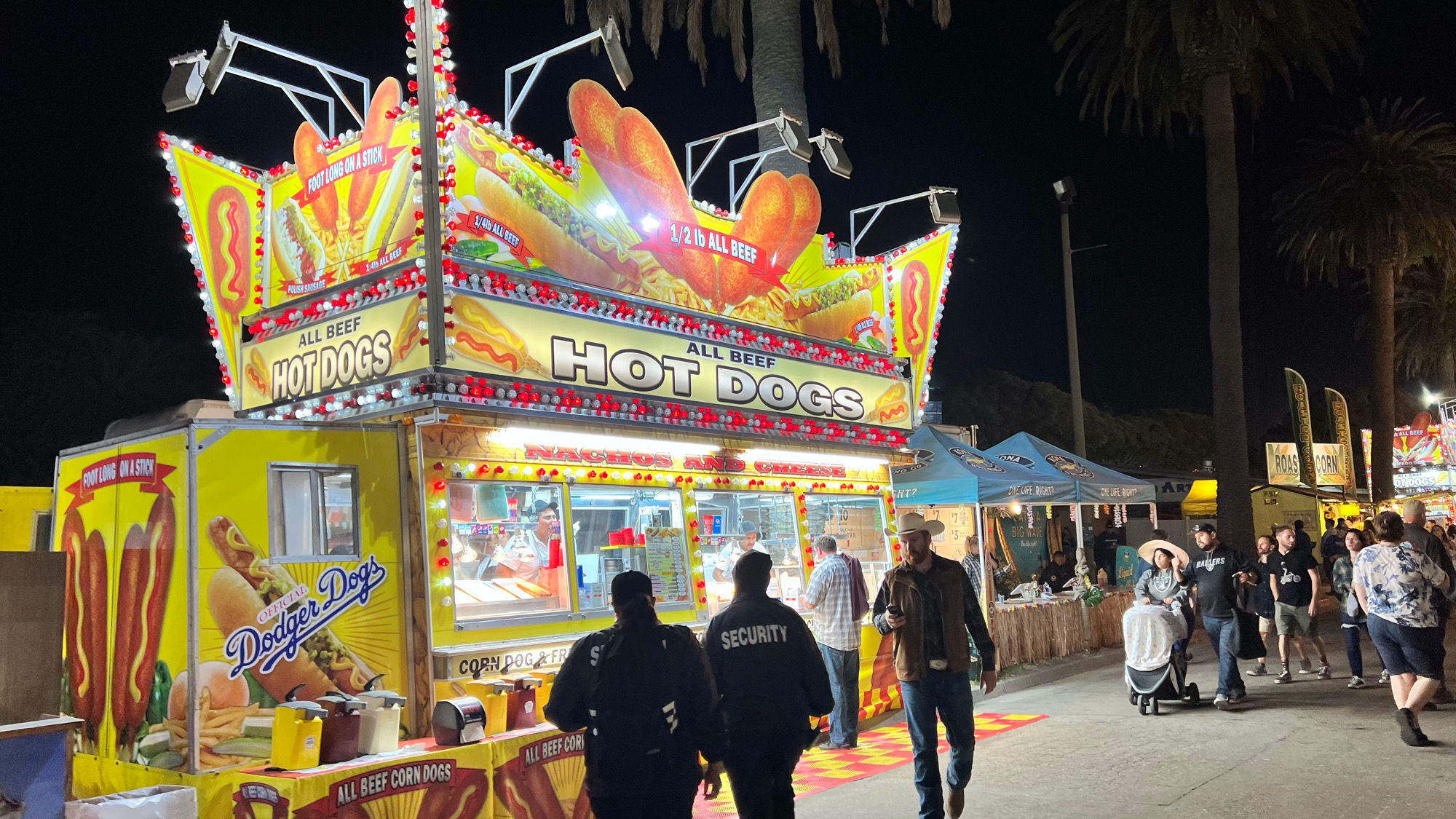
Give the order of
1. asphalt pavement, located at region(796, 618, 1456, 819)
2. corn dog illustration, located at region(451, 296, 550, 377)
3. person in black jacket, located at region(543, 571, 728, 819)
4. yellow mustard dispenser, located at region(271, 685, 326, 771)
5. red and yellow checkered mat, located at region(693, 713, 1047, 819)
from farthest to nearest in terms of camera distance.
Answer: red and yellow checkered mat, located at region(693, 713, 1047, 819) → corn dog illustration, located at region(451, 296, 550, 377) → asphalt pavement, located at region(796, 618, 1456, 819) → yellow mustard dispenser, located at region(271, 685, 326, 771) → person in black jacket, located at region(543, 571, 728, 819)

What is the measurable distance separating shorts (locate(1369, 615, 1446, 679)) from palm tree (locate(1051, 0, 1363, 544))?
1008 centimetres

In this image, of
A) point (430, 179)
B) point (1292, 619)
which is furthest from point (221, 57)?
point (1292, 619)

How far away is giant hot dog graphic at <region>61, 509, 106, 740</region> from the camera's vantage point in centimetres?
706

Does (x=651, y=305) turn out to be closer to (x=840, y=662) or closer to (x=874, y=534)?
(x=840, y=662)

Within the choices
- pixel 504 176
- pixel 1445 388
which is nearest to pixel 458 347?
pixel 504 176

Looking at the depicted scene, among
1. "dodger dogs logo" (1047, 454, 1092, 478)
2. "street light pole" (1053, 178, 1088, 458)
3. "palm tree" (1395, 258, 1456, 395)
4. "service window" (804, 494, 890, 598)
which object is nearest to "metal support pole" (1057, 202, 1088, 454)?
"street light pole" (1053, 178, 1088, 458)

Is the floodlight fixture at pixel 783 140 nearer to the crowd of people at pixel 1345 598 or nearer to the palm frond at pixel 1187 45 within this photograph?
the crowd of people at pixel 1345 598

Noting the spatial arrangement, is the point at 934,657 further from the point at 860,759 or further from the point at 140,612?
the point at 140,612

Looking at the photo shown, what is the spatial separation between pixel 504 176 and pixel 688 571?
3.78 meters

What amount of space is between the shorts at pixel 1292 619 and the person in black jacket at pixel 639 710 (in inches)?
429

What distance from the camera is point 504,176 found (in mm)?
8312

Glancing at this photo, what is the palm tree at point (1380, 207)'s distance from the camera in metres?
29.2

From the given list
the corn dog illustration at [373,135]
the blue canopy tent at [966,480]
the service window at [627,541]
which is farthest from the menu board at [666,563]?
the blue canopy tent at [966,480]

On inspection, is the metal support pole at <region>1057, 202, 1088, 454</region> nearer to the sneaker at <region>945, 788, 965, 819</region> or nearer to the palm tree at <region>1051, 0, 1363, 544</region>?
the palm tree at <region>1051, 0, 1363, 544</region>
